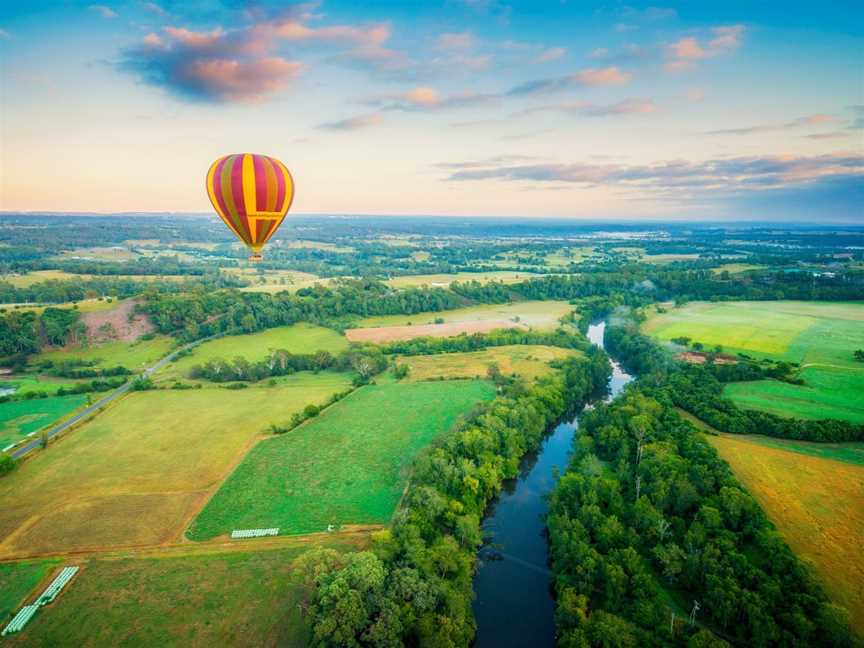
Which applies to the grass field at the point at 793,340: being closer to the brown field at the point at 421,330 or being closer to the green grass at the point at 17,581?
the brown field at the point at 421,330

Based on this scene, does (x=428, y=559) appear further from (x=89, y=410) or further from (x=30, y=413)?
(x=30, y=413)

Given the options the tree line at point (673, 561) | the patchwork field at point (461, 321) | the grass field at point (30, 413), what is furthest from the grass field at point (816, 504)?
the grass field at point (30, 413)

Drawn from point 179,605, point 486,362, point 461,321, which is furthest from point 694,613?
point 461,321

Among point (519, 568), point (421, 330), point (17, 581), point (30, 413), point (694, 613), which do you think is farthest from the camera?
point (421, 330)

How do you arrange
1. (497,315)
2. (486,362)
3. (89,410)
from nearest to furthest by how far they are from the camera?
(89,410) → (486,362) → (497,315)

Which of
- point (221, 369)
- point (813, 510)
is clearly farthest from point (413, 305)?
point (813, 510)

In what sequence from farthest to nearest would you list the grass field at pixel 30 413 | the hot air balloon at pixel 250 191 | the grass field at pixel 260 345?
the grass field at pixel 260 345 → the grass field at pixel 30 413 → the hot air balloon at pixel 250 191
